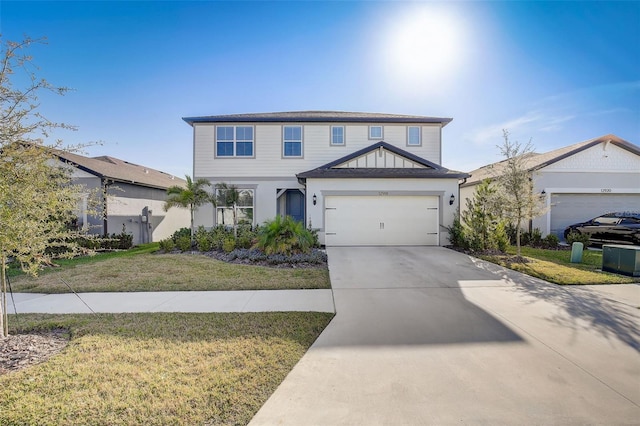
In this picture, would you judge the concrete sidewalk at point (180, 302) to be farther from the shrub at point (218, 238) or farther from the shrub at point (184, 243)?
the shrub at point (184, 243)

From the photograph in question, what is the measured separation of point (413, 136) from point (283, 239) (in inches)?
378

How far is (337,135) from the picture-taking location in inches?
554

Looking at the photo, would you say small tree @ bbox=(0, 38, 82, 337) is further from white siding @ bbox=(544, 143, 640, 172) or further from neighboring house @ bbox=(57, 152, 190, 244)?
white siding @ bbox=(544, 143, 640, 172)

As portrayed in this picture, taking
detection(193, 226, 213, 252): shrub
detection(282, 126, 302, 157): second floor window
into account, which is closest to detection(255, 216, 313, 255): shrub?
detection(193, 226, 213, 252): shrub

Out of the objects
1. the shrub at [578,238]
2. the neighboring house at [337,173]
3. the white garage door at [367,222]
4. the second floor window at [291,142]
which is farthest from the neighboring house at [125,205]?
the shrub at [578,238]

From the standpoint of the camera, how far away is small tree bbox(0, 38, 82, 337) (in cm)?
331

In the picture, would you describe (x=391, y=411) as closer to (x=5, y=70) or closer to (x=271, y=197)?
(x=5, y=70)

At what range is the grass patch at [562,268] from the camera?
267 inches

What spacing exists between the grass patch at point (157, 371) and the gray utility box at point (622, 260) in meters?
9.03

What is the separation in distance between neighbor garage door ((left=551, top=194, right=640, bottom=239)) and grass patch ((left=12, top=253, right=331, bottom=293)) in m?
13.6

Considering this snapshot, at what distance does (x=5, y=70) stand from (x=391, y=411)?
20.7ft

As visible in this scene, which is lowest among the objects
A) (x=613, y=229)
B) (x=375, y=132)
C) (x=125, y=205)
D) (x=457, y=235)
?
(x=457, y=235)

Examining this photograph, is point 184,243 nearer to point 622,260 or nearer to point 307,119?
point 307,119

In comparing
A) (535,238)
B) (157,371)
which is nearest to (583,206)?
(535,238)
